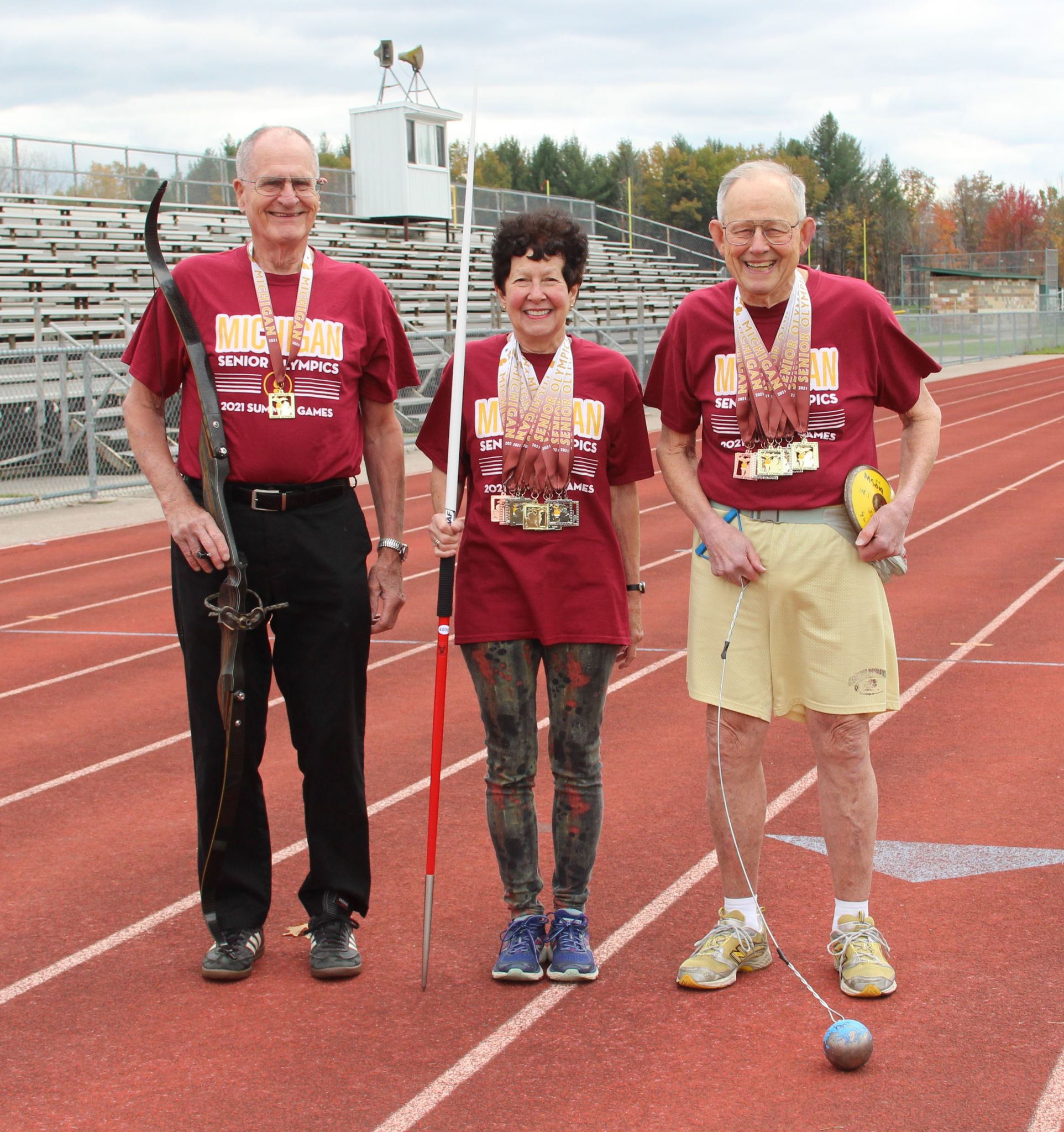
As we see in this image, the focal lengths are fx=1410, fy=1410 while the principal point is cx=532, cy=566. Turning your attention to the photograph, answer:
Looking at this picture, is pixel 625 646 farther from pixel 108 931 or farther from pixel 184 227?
pixel 184 227

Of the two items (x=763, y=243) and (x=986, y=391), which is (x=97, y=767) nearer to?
(x=763, y=243)

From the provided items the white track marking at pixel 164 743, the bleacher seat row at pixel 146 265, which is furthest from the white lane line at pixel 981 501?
the bleacher seat row at pixel 146 265

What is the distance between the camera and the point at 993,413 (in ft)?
86.6

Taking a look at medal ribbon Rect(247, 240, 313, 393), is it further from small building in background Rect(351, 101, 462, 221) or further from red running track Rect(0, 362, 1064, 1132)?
small building in background Rect(351, 101, 462, 221)

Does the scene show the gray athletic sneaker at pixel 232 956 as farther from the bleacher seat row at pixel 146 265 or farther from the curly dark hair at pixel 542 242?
the bleacher seat row at pixel 146 265

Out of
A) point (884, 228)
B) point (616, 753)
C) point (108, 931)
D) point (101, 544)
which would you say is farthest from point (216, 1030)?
point (884, 228)

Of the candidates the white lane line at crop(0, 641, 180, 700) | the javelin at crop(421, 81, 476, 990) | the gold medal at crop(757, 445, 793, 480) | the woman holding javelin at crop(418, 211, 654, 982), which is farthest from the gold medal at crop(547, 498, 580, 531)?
the white lane line at crop(0, 641, 180, 700)

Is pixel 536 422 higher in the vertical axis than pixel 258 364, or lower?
lower

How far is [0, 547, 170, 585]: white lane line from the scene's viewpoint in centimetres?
1141

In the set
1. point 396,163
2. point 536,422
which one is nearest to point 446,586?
point 536,422

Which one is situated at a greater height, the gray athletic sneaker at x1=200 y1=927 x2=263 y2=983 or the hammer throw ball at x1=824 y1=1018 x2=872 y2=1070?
the hammer throw ball at x1=824 y1=1018 x2=872 y2=1070

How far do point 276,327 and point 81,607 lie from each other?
22.9ft

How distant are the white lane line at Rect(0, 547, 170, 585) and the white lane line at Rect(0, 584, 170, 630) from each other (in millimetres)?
1290

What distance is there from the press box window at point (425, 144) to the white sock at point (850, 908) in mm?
33612
